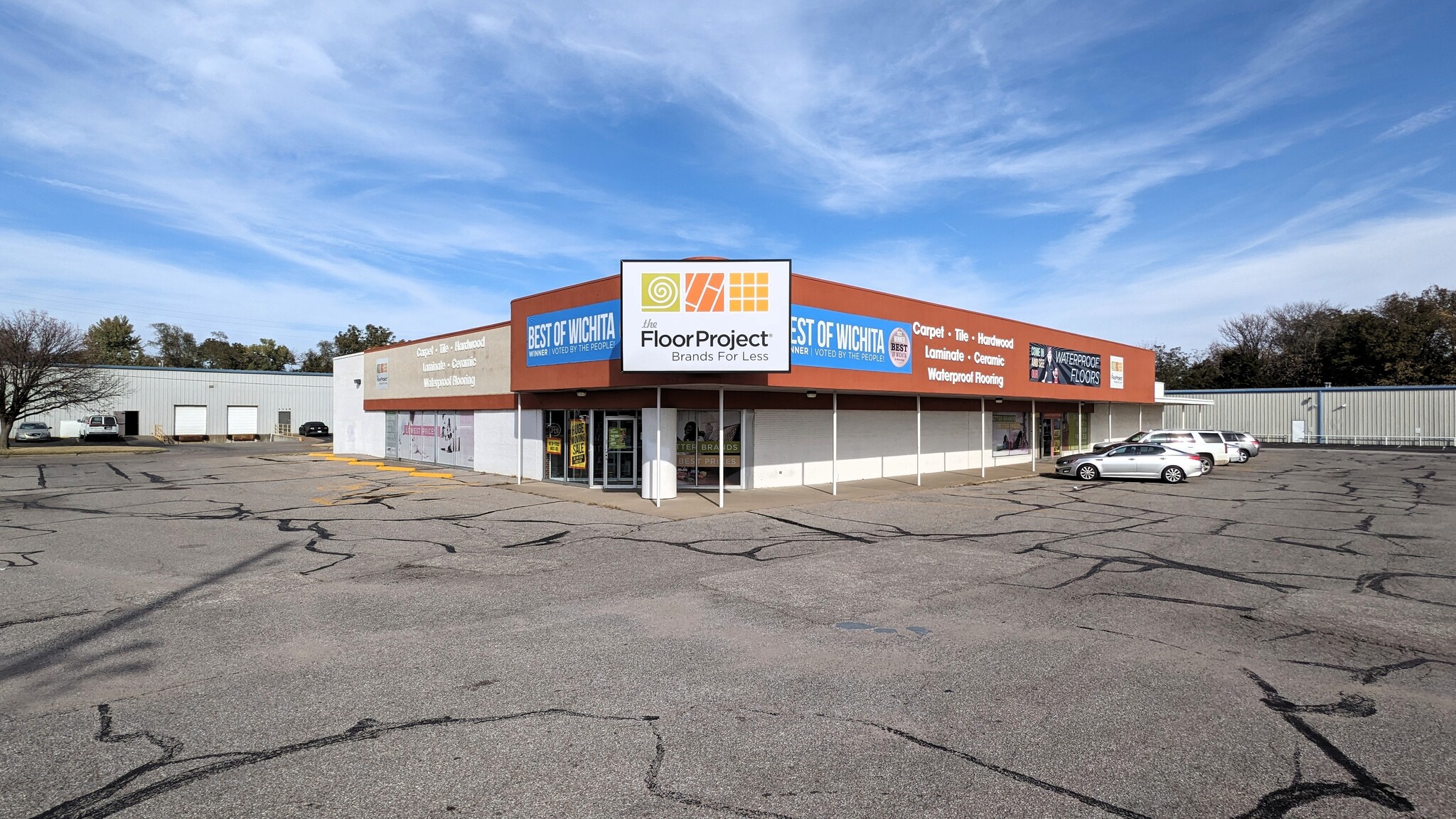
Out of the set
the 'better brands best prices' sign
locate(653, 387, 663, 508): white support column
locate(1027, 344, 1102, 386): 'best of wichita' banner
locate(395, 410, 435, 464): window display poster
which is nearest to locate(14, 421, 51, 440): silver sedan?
locate(395, 410, 435, 464): window display poster

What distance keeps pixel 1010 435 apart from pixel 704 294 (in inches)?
827

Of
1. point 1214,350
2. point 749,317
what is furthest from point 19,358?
point 1214,350

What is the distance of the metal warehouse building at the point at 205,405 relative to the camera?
52812 millimetres

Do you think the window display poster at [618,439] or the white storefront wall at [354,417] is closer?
the window display poster at [618,439]

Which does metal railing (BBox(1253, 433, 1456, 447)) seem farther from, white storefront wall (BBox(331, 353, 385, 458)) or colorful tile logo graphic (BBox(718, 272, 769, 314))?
white storefront wall (BBox(331, 353, 385, 458))

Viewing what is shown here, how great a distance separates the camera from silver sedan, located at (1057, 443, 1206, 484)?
25.5m

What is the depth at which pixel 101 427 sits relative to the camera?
5022 cm

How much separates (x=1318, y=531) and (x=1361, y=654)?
924 centimetres

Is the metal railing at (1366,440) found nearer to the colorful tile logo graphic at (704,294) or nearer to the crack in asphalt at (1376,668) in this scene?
the colorful tile logo graphic at (704,294)

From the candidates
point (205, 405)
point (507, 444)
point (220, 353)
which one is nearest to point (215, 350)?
point (220, 353)

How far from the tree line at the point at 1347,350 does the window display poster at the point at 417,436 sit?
6687cm

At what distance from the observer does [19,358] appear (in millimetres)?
38062

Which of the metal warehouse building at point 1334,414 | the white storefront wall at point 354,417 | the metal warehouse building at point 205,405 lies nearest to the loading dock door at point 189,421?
the metal warehouse building at point 205,405

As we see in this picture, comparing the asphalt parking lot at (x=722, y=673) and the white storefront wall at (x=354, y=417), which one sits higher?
the white storefront wall at (x=354, y=417)
